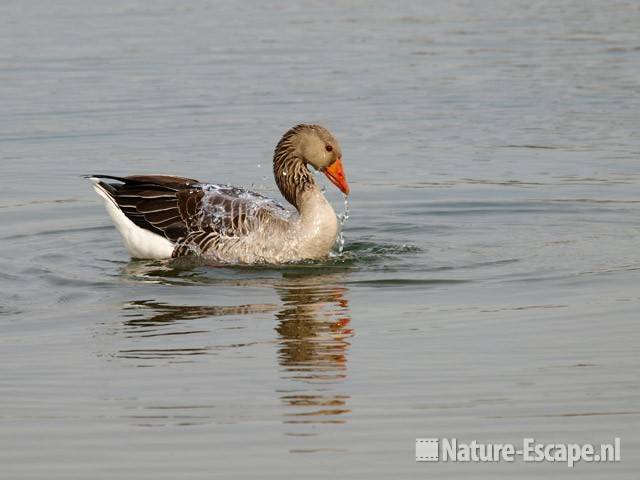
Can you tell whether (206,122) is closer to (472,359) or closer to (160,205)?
(160,205)

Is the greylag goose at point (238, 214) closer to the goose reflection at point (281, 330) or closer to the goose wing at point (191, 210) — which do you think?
the goose wing at point (191, 210)

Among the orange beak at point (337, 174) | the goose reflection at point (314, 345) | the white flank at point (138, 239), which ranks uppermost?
the orange beak at point (337, 174)

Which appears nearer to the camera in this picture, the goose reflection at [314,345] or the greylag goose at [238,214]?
the goose reflection at [314,345]

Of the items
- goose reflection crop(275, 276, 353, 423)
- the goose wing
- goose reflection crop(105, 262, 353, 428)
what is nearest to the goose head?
the goose wing

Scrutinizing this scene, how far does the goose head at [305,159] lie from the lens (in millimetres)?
12195

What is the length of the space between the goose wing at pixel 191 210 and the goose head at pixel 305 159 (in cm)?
27

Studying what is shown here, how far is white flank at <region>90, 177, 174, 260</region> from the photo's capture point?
12297 mm

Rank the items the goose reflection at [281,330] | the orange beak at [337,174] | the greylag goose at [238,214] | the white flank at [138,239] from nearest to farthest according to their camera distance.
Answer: the goose reflection at [281,330] < the greylag goose at [238,214] < the orange beak at [337,174] < the white flank at [138,239]

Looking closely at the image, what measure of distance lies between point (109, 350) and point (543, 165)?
8.43m

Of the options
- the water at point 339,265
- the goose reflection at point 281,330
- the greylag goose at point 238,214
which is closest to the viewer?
the water at point 339,265

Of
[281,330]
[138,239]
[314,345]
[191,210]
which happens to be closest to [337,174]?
[191,210]

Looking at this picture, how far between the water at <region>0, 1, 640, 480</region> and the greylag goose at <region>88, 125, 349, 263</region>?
233 mm

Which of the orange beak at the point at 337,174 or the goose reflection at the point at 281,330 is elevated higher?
the orange beak at the point at 337,174

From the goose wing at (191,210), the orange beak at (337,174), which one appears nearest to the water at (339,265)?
the goose wing at (191,210)
